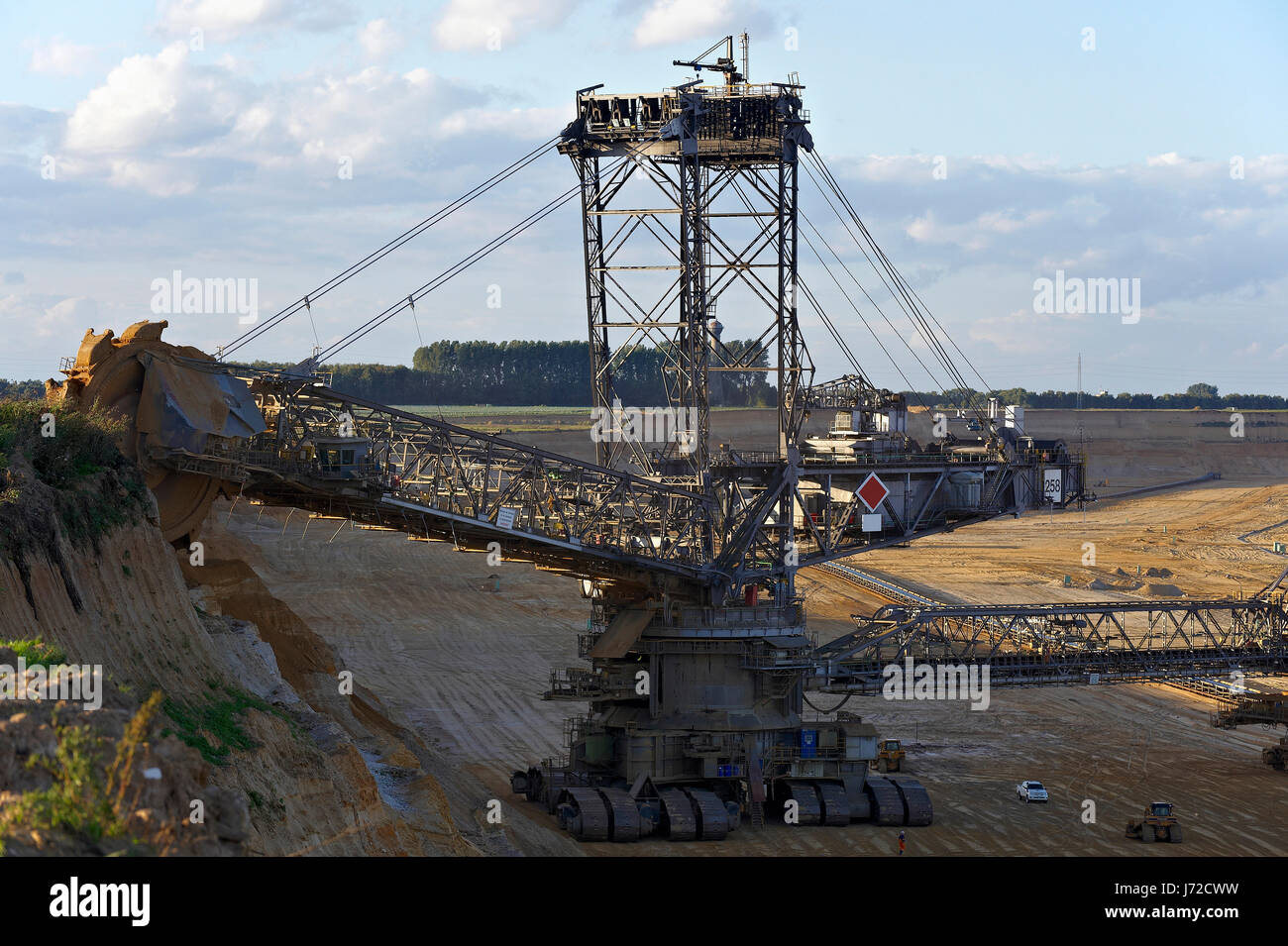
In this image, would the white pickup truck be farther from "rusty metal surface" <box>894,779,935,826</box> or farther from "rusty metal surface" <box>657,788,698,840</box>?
"rusty metal surface" <box>657,788,698,840</box>

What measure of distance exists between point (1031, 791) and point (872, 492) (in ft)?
34.6

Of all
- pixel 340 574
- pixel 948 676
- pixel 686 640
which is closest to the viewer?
pixel 686 640

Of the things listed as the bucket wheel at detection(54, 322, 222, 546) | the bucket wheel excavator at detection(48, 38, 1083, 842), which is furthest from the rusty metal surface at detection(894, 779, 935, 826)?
the bucket wheel at detection(54, 322, 222, 546)

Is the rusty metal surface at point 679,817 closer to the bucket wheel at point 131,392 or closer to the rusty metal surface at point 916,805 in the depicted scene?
the rusty metal surface at point 916,805

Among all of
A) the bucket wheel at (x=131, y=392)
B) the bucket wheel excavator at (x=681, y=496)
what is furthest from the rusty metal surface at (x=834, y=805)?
the bucket wheel at (x=131, y=392)

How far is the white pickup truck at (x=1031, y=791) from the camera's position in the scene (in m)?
43.8

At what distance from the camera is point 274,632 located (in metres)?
44.6

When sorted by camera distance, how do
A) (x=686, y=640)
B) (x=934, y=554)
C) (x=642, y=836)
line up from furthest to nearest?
(x=934, y=554), (x=686, y=640), (x=642, y=836)

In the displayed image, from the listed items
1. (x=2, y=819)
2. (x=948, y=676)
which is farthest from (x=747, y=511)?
(x=2, y=819)

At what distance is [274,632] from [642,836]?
543 inches

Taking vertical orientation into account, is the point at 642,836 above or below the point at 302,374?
below

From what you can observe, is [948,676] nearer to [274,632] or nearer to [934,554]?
[274,632]

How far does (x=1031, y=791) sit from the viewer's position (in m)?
44.1
